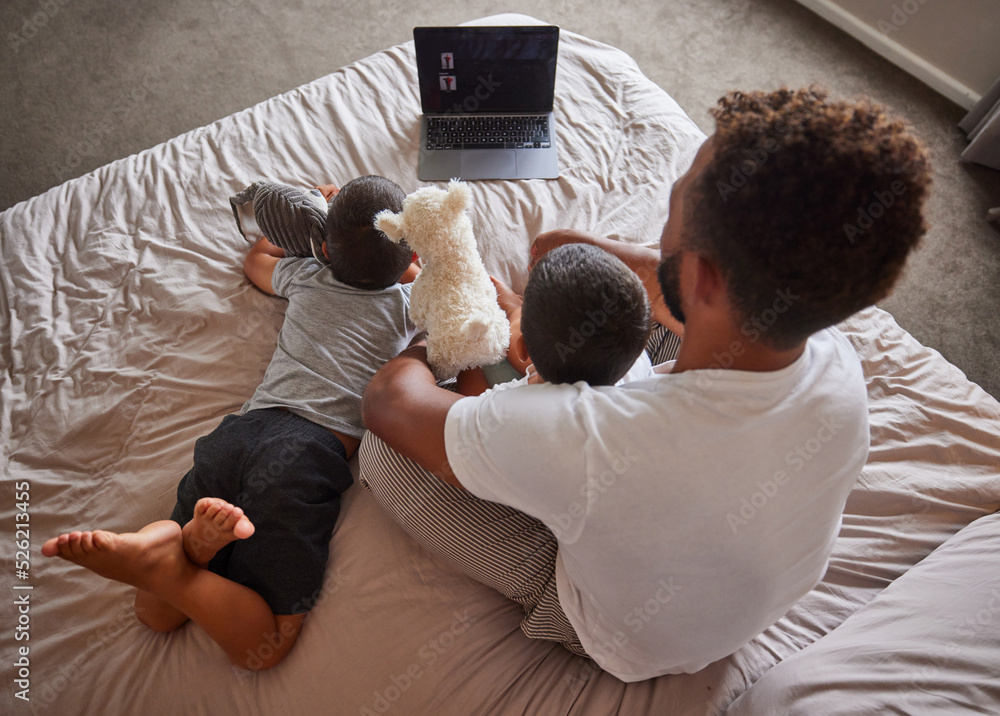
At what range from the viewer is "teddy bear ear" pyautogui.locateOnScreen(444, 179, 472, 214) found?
971 millimetres

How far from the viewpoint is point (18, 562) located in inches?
39.7

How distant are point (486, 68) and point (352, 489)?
1093 millimetres

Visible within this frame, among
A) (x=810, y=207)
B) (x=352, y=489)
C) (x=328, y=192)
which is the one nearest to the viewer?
(x=810, y=207)

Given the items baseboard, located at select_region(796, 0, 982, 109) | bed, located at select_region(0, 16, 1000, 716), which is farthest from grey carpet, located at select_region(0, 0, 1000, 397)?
bed, located at select_region(0, 16, 1000, 716)

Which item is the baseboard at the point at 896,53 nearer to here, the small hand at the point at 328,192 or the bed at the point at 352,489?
the bed at the point at 352,489

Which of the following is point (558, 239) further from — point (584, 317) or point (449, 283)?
point (584, 317)

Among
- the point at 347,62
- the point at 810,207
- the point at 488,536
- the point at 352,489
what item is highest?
the point at 810,207

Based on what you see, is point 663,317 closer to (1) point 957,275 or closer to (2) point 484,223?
(2) point 484,223

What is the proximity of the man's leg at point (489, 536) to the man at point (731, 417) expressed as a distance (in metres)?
0.11

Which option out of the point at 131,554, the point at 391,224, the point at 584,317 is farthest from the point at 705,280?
the point at 131,554

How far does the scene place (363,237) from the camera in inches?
42.9

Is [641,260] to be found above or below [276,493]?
above

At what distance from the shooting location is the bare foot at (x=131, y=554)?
82 cm

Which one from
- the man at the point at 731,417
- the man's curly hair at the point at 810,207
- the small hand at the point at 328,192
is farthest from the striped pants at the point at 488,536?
the small hand at the point at 328,192
